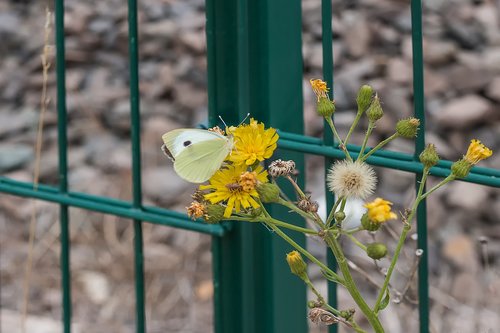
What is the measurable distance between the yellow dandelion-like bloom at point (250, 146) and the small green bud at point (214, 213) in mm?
34

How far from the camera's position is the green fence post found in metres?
1.24

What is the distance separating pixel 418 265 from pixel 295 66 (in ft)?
0.85

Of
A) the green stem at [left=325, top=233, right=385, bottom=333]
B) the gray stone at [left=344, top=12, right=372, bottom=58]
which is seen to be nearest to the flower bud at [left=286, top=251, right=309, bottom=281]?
the green stem at [left=325, top=233, right=385, bottom=333]

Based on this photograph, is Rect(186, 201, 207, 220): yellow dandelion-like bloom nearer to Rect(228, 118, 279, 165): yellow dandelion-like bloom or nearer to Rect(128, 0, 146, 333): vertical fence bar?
Rect(228, 118, 279, 165): yellow dandelion-like bloom

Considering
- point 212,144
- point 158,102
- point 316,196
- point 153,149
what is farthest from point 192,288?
point 212,144

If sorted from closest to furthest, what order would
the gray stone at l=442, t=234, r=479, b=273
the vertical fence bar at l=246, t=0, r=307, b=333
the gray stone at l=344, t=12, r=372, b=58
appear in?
1. the vertical fence bar at l=246, t=0, r=307, b=333
2. the gray stone at l=442, t=234, r=479, b=273
3. the gray stone at l=344, t=12, r=372, b=58

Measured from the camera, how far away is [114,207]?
4.53 ft

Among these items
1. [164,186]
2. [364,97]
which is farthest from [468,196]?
[364,97]

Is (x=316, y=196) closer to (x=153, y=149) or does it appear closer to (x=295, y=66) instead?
(x=153, y=149)

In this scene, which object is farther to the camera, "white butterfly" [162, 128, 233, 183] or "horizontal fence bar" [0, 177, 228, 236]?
"horizontal fence bar" [0, 177, 228, 236]

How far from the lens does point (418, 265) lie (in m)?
1.13

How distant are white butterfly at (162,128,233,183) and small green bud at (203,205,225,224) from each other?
2 centimetres

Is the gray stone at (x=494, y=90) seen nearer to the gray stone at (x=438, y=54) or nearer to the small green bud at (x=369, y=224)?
the gray stone at (x=438, y=54)

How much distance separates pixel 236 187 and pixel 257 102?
1.47 feet
